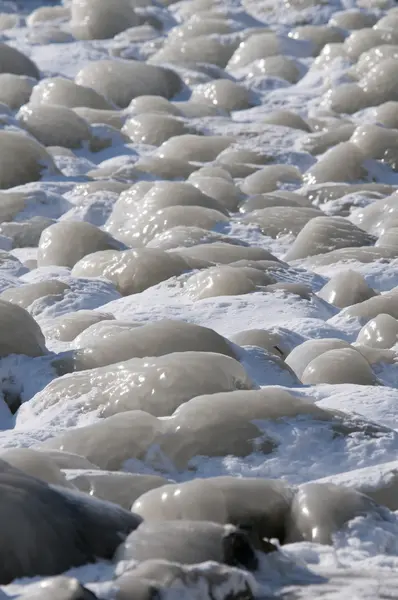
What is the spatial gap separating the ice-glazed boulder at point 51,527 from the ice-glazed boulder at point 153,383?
2.64 ft

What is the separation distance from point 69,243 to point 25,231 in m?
0.53

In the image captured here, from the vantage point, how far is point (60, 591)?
1672 millimetres

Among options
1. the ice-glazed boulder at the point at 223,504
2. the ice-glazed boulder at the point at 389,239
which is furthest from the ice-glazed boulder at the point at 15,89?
the ice-glazed boulder at the point at 223,504

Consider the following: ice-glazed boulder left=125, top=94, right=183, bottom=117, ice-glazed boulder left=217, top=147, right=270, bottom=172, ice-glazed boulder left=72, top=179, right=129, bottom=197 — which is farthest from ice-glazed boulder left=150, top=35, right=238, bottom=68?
ice-glazed boulder left=72, top=179, right=129, bottom=197

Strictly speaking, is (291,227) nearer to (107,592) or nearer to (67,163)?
(67,163)

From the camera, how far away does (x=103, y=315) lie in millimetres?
3750

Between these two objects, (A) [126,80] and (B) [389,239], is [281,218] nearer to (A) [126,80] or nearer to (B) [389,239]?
(B) [389,239]

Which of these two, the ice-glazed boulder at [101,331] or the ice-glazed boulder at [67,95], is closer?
the ice-glazed boulder at [101,331]

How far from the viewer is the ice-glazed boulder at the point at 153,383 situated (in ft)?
9.39

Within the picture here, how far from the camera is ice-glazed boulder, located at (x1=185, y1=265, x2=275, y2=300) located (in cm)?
404

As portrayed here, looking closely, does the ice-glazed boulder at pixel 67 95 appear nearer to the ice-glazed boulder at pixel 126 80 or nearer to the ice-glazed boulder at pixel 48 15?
the ice-glazed boulder at pixel 126 80

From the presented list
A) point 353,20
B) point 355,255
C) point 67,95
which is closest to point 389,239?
point 355,255

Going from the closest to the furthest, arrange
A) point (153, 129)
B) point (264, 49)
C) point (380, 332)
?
point (380, 332) < point (153, 129) < point (264, 49)

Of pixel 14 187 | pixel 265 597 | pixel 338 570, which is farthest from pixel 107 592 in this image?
pixel 14 187
